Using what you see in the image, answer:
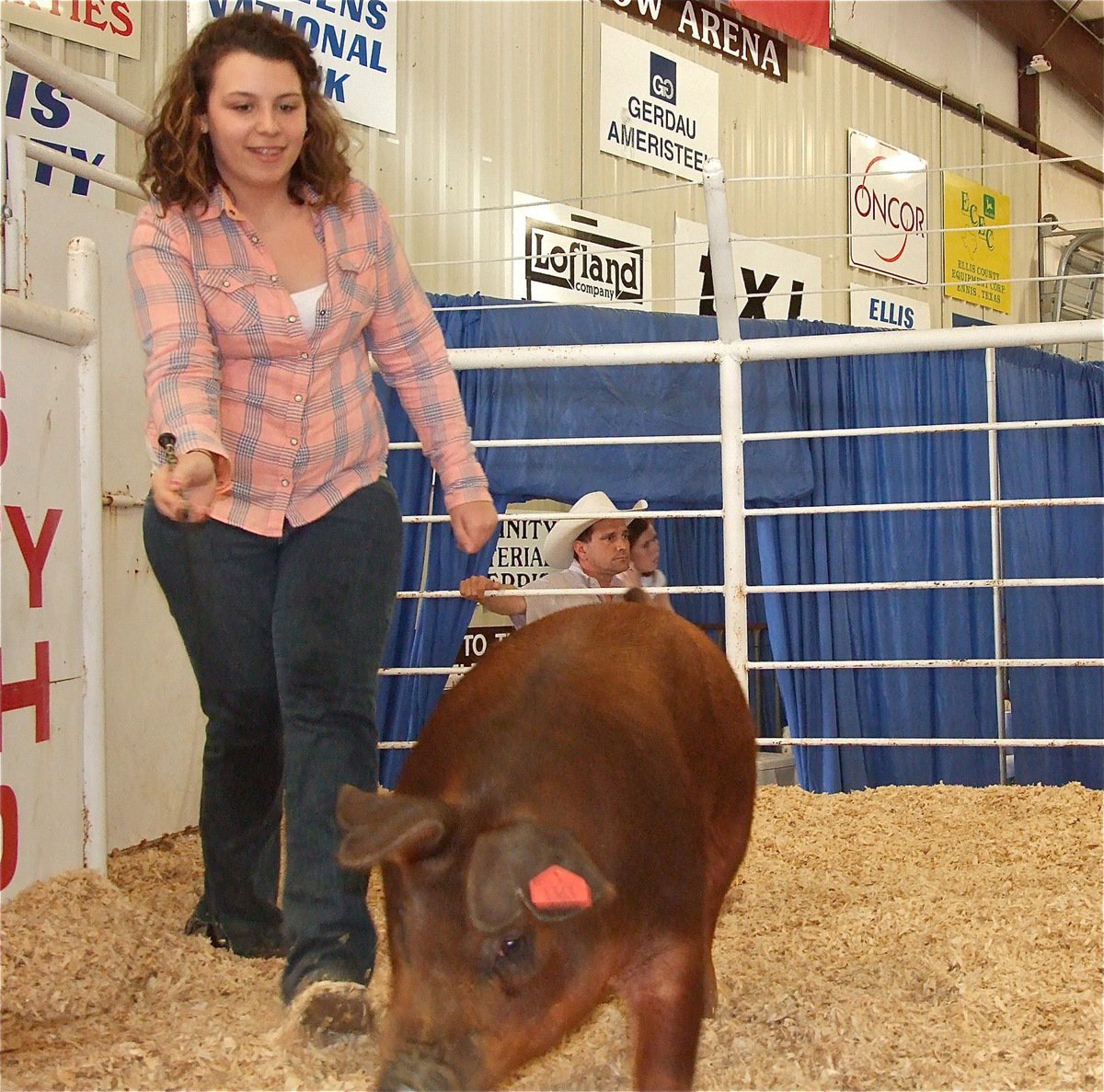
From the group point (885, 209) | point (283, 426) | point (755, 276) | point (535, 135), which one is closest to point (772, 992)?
point (283, 426)

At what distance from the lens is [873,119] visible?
10.6 metres

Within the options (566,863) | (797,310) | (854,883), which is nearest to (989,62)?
(797,310)

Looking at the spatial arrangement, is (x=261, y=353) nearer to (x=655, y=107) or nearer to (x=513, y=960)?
(x=513, y=960)

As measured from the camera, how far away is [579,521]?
4.89m

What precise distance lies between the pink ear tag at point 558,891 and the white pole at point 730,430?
3.02m

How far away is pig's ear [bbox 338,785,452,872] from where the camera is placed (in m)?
1.50

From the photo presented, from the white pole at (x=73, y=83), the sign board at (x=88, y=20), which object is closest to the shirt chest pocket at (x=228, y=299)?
the white pole at (x=73, y=83)

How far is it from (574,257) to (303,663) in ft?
19.9

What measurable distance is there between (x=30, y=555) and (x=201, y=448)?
927 millimetres

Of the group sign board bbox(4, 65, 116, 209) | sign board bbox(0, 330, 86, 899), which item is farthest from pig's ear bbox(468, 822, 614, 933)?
sign board bbox(4, 65, 116, 209)

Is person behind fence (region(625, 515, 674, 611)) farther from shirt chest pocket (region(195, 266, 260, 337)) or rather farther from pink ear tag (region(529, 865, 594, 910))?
pink ear tag (region(529, 865, 594, 910))

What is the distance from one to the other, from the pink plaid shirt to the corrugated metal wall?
3371mm

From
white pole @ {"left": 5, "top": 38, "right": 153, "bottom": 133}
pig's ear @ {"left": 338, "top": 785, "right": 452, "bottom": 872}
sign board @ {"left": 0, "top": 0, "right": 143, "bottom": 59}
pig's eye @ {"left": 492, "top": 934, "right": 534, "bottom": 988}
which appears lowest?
pig's eye @ {"left": 492, "top": 934, "right": 534, "bottom": 988}

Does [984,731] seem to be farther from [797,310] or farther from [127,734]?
[797,310]
